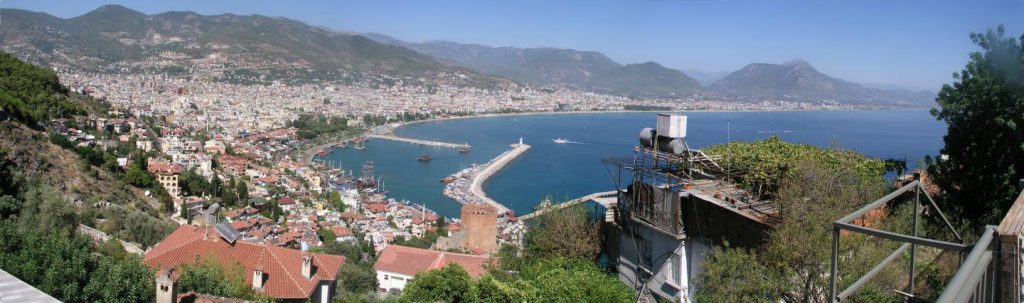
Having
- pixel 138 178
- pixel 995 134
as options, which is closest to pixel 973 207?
pixel 995 134

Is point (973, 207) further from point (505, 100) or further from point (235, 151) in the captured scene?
point (505, 100)

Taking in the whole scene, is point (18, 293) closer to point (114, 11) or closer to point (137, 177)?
point (137, 177)

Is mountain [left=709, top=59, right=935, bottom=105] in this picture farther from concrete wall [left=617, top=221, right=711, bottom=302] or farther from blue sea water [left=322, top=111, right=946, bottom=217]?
concrete wall [left=617, top=221, right=711, bottom=302]

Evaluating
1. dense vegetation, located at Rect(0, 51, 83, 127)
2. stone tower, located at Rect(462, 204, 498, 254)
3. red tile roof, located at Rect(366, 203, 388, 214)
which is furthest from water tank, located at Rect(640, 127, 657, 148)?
red tile roof, located at Rect(366, 203, 388, 214)

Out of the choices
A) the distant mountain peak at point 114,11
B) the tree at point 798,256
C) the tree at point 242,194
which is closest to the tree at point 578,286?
the tree at point 798,256

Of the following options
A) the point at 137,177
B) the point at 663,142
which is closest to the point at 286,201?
the point at 137,177
